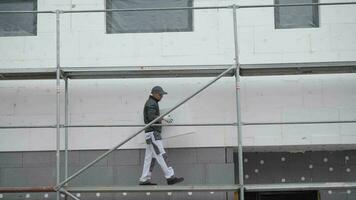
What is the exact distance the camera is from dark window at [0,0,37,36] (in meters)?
11.3

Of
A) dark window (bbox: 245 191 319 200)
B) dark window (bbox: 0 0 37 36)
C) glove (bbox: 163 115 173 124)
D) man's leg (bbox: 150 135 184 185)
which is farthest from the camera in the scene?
dark window (bbox: 245 191 319 200)

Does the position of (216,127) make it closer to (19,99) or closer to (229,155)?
(229,155)

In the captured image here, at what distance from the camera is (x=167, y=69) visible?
410 inches

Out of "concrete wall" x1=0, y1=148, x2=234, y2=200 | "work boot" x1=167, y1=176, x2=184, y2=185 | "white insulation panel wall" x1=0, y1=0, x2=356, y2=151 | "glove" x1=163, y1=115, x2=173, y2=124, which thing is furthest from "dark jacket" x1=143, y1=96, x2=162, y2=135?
"work boot" x1=167, y1=176, x2=184, y2=185

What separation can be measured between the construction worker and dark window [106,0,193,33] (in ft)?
4.19

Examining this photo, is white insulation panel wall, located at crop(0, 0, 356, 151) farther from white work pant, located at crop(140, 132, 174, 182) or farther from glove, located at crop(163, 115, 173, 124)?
white work pant, located at crop(140, 132, 174, 182)

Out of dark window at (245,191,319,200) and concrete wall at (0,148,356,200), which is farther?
dark window at (245,191,319,200)

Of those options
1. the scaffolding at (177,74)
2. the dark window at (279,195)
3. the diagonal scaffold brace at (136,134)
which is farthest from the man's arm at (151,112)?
the dark window at (279,195)

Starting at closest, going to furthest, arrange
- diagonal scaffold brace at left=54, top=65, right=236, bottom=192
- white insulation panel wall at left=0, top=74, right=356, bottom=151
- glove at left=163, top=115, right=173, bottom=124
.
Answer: diagonal scaffold brace at left=54, top=65, right=236, bottom=192 < glove at left=163, top=115, right=173, bottom=124 < white insulation panel wall at left=0, top=74, right=356, bottom=151

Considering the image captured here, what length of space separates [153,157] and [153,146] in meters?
0.22

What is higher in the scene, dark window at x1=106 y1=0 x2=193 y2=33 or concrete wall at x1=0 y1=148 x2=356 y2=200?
dark window at x1=106 y1=0 x2=193 y2=33

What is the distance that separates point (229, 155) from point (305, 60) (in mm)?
1970

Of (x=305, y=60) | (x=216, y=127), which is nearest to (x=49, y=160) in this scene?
(x=216, y=127)

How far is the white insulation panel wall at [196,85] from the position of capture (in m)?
10.8
